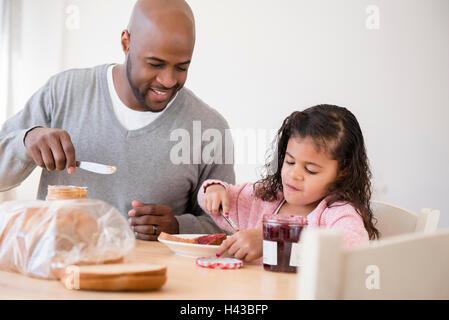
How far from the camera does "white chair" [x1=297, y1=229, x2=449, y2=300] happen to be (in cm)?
56

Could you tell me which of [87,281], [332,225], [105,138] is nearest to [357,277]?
[87,281]

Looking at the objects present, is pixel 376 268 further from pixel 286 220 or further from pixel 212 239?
pixel 212 239

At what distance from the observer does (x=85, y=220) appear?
86 centimetres

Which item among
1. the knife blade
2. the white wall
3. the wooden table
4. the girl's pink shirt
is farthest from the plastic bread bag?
the white wall

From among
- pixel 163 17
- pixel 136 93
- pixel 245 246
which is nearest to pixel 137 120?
pixel 136 93

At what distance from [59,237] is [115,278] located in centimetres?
12

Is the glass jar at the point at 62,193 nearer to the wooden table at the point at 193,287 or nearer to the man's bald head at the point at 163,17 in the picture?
the wooden table at the point at 193,287

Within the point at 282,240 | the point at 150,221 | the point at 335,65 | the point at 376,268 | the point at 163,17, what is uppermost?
the point at 163,17

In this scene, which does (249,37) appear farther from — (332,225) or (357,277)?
(357,277)

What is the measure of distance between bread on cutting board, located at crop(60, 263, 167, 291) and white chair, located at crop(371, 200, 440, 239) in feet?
2.51

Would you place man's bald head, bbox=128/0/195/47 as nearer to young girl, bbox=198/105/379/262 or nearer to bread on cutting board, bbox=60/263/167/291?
young girl, bbox=198/105/379/262

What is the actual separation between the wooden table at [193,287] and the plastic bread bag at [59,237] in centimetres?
2

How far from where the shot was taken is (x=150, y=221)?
1.42 metres
